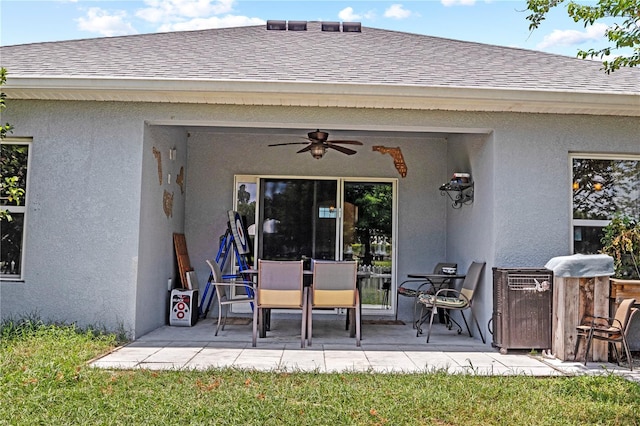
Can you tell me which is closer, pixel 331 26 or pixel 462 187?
pixel 462 187

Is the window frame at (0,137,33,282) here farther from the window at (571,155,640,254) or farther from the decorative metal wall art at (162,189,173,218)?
the window at (571,155,640,254)

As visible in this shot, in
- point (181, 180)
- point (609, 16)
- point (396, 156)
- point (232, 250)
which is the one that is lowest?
point (232, 250)

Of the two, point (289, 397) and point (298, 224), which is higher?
point (298, 224)

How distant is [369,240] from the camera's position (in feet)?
27.4

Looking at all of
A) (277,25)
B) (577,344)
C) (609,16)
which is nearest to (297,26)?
(277,25)

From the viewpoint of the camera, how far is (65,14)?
800cm

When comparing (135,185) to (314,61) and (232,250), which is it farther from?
(314,61)

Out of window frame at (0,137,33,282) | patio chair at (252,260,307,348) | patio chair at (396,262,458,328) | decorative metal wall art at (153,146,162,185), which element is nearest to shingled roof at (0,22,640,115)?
window frame at (0,137,33,282)

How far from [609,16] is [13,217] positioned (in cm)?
642

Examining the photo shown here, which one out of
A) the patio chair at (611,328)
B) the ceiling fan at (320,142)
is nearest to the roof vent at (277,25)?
the ceiling fan at (320,142)

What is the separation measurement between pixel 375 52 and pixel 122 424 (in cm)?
622

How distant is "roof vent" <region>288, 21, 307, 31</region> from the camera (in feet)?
31.2

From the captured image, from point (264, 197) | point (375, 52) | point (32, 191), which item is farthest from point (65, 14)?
point (375, 52)

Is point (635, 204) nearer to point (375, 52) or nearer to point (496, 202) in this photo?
point (496, 202)
